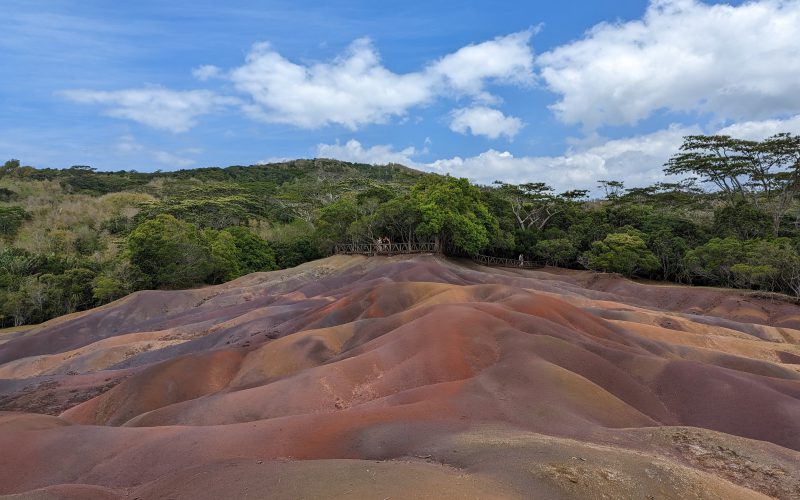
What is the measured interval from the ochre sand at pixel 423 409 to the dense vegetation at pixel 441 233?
64.9 feet

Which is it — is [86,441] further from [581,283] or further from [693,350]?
[581,283]

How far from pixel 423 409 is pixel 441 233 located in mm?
48211

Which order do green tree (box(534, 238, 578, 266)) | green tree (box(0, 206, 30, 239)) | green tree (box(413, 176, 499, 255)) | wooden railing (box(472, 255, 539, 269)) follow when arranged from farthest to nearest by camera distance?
green tree (box(0, 206, 30, 239)) < wooden railing (box(472, 255, 539, 269)) < green tree (box(534, 238, 578, 266)) < green tree (box(413, 176, 499, 255))

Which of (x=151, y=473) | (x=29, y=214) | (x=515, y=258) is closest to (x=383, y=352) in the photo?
(x=151, y=473)

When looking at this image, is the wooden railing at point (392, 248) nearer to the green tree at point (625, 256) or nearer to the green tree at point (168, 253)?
the green tree at point (168, 253)

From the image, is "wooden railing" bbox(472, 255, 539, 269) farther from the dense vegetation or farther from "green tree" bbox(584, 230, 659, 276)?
"green tree" bbox(584, 230, 659, 276)

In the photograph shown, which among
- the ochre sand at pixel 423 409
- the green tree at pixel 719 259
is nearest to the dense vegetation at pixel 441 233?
the green tree at pixel 719 259

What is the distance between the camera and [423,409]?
13.5 metres

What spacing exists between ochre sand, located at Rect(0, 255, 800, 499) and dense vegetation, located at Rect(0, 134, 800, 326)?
19.8 meters

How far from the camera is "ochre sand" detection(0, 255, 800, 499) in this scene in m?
8.74

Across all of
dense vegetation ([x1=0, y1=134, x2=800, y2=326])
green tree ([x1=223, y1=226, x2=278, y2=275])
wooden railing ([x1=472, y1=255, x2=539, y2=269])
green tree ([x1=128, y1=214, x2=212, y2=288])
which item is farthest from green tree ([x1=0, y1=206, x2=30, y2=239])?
wooden railing ([x1=472, y1=255, x2=539, y2=269])

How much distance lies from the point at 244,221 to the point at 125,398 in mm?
63105

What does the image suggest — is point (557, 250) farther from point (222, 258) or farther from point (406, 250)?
point (222, 258)

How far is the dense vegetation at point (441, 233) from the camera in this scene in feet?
168
